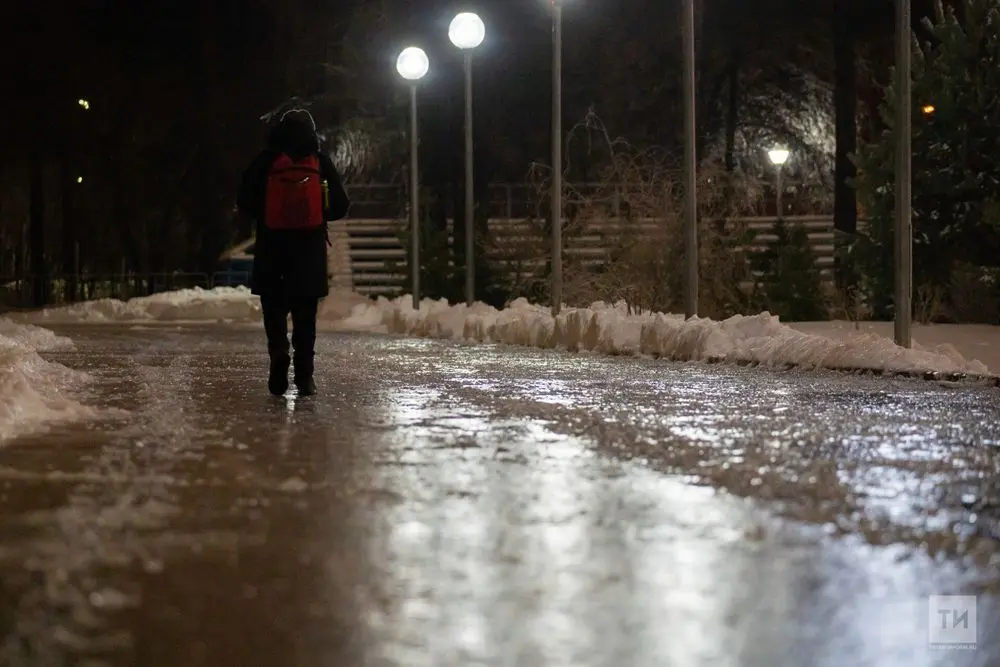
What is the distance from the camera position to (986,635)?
178 inches

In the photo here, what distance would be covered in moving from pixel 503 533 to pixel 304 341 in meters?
6.28

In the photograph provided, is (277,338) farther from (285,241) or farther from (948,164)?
(948,164)

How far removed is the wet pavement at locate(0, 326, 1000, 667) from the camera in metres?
4.48

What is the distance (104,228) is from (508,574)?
72.2 metres

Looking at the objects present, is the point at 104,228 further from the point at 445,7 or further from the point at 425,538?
the point at 425,538

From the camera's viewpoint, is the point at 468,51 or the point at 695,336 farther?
the point at 468,51

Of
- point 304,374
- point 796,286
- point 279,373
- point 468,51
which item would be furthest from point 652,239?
point 279,373

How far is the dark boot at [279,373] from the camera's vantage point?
477 inches

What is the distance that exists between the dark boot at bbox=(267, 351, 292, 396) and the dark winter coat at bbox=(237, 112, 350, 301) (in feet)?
1.71

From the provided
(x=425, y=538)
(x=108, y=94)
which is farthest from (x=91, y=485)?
(x=108, y=94)

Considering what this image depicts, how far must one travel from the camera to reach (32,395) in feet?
36.2

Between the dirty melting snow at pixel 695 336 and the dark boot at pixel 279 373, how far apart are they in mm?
5517

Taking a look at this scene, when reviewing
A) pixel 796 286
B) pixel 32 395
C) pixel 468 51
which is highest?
pixel 468 51

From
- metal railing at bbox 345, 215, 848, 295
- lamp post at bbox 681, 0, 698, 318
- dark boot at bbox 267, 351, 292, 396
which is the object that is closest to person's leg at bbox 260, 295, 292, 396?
dark boot at bbox 267, 351, 292, 396
